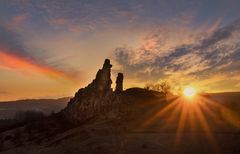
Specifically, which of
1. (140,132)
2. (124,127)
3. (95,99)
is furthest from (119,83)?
(140,132)

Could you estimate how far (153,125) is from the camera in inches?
3009

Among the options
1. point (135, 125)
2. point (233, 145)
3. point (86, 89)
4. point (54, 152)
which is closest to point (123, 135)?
point (135, 125)

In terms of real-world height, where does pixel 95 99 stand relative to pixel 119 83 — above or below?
below

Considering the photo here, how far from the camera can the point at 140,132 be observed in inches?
2776

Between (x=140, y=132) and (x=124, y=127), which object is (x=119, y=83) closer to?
(x=124, y=127)

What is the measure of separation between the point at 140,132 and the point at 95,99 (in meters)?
22.3

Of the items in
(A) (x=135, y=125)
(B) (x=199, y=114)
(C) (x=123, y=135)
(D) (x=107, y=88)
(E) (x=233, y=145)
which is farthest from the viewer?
(D) (x=107, y=88)

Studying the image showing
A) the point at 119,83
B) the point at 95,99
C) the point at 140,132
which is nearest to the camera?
the point at 140,132

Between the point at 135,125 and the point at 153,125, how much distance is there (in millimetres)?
4038

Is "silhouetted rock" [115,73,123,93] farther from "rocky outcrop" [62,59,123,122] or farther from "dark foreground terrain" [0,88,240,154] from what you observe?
"rocky outcrop" [62,59,123,122]

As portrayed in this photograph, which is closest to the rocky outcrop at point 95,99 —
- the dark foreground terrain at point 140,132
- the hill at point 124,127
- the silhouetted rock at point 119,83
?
the hill at point 124,127

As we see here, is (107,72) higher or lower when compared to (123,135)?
higher

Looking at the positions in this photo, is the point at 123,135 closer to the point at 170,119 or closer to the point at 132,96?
the point at 170,119

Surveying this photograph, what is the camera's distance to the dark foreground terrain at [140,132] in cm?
6097
